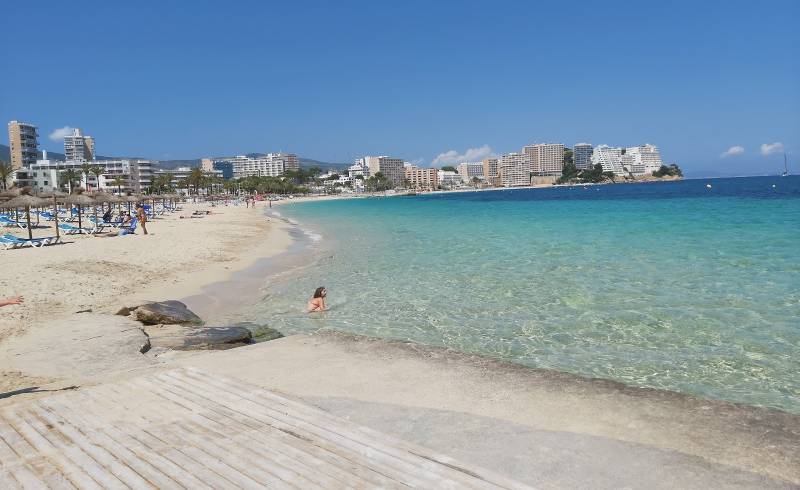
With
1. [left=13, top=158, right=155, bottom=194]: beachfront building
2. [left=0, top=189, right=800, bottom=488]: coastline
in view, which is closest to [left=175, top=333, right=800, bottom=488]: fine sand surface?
[left=0, top=189, right=800, bottom=488]: coastline

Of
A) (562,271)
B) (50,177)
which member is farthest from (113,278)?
(50,177)

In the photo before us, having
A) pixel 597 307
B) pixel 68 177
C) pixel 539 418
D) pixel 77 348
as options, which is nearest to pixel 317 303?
pixel 77 348

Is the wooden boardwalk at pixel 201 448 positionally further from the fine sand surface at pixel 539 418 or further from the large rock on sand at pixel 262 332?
the large rock on sand at pixel 262 332

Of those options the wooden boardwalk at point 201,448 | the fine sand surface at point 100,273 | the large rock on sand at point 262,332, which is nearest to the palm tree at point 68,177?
the fine sand surface at point 100,273

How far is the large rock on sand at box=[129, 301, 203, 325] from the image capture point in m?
8.89

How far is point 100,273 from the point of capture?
533 inches

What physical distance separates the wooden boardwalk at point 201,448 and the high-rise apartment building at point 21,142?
151 m

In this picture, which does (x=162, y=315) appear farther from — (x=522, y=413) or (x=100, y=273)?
(x=522, y=413)

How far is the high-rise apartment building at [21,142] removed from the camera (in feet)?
418

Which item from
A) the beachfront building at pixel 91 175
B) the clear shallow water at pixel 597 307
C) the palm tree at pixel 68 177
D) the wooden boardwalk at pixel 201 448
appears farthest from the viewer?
the palm tree at pixel 68 177

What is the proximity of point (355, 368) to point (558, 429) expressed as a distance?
8.68 ft

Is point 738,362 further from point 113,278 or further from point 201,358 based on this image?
point 113,278

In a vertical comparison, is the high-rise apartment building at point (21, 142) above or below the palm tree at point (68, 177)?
above

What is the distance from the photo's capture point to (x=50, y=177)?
10781 centimetres
